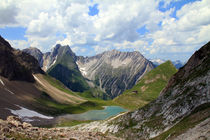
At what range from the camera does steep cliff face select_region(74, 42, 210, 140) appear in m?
44.7

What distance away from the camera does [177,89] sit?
6656cm

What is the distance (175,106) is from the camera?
5559cm

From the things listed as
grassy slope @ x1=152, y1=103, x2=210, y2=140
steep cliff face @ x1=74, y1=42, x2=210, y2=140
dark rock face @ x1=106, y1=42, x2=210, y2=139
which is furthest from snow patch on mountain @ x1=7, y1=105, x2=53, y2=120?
grassy slope @ x1=152, y1=103, x2=210, y2=140

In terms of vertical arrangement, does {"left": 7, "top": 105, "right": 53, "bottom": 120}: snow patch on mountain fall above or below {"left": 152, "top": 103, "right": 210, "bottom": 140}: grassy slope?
above

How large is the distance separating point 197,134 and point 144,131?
3194 centimetres

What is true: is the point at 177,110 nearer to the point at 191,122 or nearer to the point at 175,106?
the point at 175,106

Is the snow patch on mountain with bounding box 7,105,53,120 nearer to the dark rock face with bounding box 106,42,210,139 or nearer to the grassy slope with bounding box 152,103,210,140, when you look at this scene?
the dark rock face with bounding box 106,42,210,139

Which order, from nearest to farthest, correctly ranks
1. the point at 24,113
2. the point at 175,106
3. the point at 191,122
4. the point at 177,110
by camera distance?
the point at 191,122 < the point at 177,110 < the point at 175,106 < the point at 24,113

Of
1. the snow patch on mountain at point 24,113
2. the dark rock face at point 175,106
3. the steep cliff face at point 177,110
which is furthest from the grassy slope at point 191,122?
the snow patch on mountain at point 24,113

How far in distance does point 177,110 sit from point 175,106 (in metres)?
2.71

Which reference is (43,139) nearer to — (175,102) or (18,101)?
(175,102)

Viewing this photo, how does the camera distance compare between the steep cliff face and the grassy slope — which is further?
the steep cliff face

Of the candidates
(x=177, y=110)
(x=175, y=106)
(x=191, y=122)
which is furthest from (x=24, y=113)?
(x=191, y=122)

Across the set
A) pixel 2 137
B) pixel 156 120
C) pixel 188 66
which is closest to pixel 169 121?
pixel 156 120
